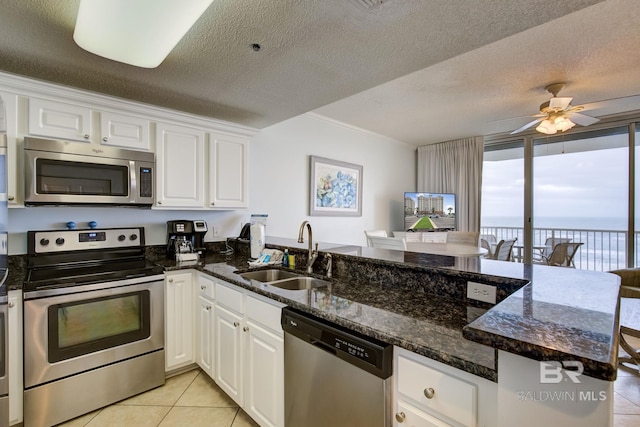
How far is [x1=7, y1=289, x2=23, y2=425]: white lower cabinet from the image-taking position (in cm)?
164

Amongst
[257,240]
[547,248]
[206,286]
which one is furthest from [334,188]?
[547,248]

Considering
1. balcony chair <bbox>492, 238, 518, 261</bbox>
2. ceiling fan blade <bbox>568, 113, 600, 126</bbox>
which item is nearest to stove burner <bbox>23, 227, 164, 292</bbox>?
ceiling fan blade <bbox>568, 113, 600, 126</bbox>

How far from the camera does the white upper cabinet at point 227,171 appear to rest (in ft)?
8.86

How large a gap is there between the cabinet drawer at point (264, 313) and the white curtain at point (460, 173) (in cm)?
456

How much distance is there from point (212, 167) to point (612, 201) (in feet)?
17.8

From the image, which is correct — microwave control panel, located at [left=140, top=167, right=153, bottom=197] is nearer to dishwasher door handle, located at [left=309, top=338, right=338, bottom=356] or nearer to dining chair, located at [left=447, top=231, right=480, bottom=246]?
dishwasher door handle, located at [left=309, top=338, right=338, bottom=356]

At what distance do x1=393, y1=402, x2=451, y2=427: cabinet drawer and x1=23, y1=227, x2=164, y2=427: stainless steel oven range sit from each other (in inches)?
72.4

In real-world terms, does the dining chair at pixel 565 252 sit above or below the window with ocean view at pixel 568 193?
below

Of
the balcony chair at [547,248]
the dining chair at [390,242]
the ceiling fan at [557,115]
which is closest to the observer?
the ceiling fan at [557,115]

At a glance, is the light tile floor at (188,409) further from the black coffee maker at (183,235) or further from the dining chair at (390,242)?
the dining chair at (390,242)

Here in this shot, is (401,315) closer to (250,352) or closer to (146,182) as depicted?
(250,352)

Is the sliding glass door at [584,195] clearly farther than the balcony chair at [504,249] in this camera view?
No

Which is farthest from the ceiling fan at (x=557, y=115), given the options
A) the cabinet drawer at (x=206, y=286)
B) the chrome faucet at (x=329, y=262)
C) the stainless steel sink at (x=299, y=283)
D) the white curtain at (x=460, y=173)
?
the cabinet drawer at (x=206, y=286)

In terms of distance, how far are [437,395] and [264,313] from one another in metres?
0.96
